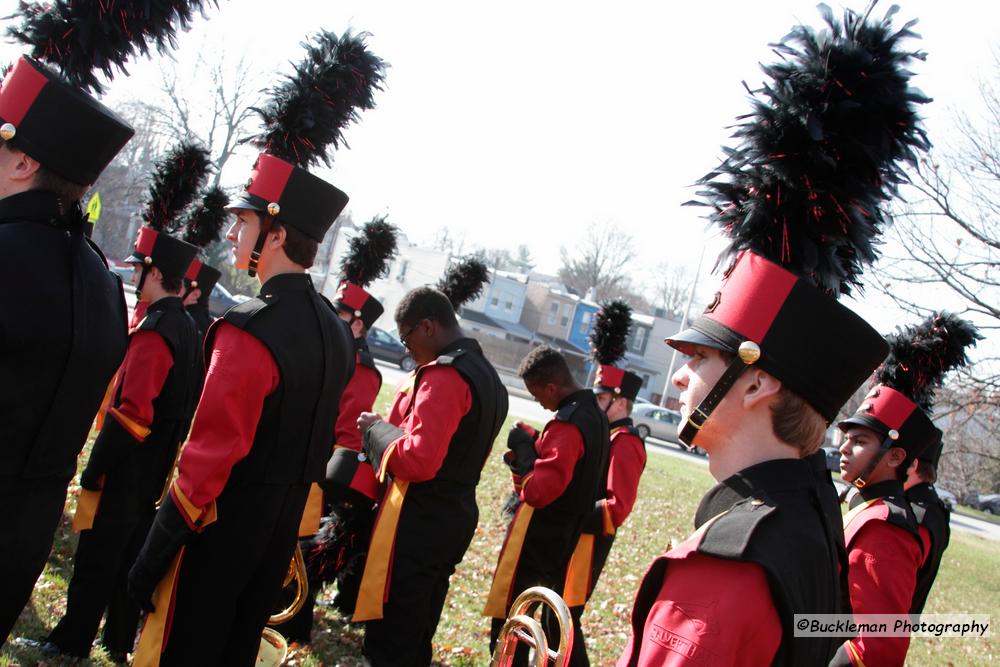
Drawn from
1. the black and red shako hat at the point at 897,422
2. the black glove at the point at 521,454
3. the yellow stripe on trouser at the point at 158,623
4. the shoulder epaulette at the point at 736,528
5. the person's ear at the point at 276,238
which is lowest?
the yellow stripe on trouser at the point at 158,623

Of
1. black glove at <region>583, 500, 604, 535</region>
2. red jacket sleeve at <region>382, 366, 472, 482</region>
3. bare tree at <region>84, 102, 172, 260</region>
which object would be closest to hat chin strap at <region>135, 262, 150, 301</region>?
red jacket sleeve at <region>382, 366, 472, 482</region>

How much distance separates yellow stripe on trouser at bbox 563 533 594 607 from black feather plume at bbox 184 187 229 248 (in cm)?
479

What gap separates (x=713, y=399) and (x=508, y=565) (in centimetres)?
366

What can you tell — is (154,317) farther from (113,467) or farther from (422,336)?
(422,336)

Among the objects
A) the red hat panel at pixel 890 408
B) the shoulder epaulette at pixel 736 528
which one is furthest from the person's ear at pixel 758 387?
the red hat panel at pixel 890 408

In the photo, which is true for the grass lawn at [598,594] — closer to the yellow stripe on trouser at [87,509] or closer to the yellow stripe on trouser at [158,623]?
the yellow stripe on trouser at [158,623]

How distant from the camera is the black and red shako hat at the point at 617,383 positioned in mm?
6809

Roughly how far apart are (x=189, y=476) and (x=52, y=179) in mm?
1219

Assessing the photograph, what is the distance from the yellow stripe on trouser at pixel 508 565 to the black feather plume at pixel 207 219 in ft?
14.5

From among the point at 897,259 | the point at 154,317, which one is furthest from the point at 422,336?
the point at 897,259

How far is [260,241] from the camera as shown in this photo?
11.7 feet

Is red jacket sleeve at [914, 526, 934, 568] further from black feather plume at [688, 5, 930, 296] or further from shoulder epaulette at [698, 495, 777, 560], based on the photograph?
shoulder epaulette at [698, 495, 777, 560]

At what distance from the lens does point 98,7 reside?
3.86 meters

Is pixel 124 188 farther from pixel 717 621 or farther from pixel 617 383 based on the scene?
pixel 717 621
